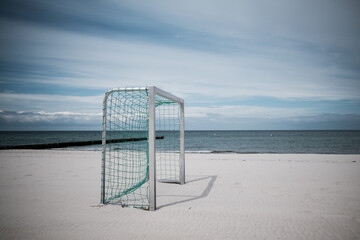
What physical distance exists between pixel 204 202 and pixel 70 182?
14.5ft

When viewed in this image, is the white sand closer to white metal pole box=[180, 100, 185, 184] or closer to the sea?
white metal pole box=[180, 100, 185, 184]

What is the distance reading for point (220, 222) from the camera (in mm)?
3996

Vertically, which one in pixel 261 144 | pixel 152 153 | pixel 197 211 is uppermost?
pixel 152 153

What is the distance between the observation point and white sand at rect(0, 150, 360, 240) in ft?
11.8

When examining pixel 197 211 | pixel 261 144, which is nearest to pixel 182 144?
pixel 197 211

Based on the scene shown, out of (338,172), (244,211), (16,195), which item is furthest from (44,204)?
(338,172)

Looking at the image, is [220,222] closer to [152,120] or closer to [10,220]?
[152,120]

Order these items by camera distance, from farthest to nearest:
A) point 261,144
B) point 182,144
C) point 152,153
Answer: point 261,144 < point 182,144 < point 152,153

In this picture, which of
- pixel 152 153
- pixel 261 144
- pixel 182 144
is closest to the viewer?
pixel 152 153

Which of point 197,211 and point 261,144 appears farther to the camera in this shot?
point 261,144

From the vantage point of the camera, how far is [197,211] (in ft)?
14.9

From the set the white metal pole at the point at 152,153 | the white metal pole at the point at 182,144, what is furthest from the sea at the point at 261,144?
the white metal pole at the point at 152,153

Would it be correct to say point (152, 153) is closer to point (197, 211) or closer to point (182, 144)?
point (197, 211)

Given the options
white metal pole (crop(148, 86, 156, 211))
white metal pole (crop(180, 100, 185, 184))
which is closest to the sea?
white metal pole (crop(180, 100, 185, 184))
